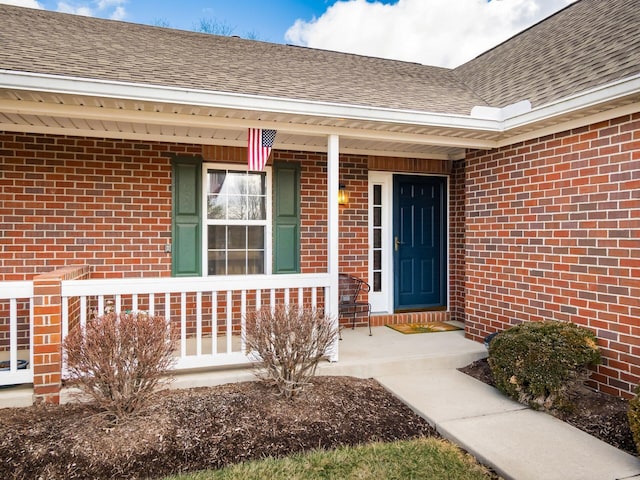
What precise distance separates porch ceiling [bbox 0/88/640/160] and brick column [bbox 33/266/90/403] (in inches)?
61.9

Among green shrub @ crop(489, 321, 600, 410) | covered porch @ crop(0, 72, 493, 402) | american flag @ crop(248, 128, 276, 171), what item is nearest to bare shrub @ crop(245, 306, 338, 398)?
covered porch @ crop(0, 72, 493, 402)

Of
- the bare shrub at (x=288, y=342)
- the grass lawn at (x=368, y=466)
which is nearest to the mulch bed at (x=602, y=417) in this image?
the grass lawn at (x=368, y=466)

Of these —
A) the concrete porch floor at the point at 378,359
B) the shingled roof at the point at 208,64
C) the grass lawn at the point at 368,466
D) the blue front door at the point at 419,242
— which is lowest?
the grass lawn at the point at 368,466

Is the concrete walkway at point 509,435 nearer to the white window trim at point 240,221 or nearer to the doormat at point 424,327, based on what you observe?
the doormat at point 424,327

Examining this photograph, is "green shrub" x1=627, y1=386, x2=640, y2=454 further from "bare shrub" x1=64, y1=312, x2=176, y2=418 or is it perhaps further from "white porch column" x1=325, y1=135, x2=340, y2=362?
"bare shrub" x1=64, y1=312, x2=176, y2=418

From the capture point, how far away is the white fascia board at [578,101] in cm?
345

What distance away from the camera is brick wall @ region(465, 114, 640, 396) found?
3717mm

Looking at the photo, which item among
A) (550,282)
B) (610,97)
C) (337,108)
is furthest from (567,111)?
(337,108)

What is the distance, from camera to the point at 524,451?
300 centimetres

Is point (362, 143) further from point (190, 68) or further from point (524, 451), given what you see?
point (524, 451)

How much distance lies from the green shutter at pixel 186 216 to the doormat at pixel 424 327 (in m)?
2.95

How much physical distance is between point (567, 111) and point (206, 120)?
352cm

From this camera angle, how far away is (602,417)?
3508 mm

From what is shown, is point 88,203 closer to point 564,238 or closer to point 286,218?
point 286,218
